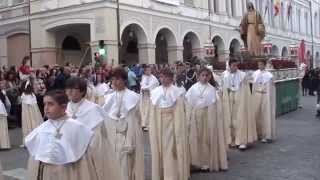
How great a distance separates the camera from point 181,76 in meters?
16.5

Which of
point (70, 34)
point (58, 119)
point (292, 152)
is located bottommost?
point (292, 152)

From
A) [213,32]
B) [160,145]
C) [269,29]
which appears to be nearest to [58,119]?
[160,145]

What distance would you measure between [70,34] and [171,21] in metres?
6.10

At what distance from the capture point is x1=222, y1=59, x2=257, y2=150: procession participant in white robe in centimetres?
1034

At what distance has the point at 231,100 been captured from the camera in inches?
413

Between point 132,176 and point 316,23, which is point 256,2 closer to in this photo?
point 316,23

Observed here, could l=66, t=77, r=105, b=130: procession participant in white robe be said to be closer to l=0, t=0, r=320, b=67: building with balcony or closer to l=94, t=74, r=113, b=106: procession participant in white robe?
l=94, t=74, r=113, b=106: procession participant in white robe

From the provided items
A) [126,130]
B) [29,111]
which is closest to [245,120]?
[126,130]

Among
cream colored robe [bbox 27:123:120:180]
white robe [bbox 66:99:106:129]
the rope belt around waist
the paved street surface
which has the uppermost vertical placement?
white robe [bbox 66:99:106:129]

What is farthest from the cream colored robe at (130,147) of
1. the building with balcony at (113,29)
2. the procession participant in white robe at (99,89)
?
the building with balcony at (113,29)

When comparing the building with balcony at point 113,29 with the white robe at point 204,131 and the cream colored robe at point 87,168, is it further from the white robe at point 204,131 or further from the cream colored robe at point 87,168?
the cream colored robe at point 87,168

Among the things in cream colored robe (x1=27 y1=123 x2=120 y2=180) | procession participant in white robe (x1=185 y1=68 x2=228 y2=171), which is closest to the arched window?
procession participant in white robe (x1=185 y1=68 x2=228 y2=171)

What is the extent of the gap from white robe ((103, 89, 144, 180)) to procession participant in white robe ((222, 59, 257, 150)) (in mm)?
4136

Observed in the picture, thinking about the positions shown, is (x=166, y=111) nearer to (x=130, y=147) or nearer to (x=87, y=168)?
(x=130, y=147)
